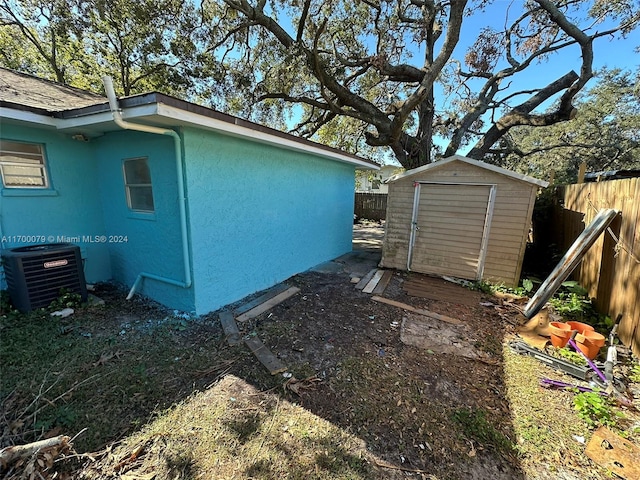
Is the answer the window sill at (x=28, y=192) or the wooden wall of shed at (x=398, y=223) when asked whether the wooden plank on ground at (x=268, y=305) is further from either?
the window sill at (x=28, y=192)

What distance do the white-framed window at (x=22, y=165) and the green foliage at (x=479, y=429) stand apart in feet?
21.1

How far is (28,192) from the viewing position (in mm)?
4031

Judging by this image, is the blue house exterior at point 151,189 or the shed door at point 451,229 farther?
the shed door at point 451,229

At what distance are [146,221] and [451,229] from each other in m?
5.75

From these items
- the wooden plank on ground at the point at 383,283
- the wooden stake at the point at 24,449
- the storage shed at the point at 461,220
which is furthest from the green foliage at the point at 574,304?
the wooden stake at the point at 24,449

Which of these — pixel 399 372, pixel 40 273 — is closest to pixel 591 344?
pixel 399 372

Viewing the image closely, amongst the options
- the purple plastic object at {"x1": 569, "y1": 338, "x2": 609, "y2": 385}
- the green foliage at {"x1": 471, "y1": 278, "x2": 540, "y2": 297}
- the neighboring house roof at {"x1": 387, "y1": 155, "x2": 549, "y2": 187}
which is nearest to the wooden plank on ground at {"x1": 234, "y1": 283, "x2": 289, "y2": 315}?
the neighboring house roof at {"x1": 387, "y1": 155, "x2": 549, "y2": 187}

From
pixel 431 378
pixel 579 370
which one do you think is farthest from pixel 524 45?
pixel 431 378

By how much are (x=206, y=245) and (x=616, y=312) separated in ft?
18.4

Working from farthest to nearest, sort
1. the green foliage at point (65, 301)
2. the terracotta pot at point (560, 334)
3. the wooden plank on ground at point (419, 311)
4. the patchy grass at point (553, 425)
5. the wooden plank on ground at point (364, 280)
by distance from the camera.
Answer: the wooden plank on ground at point (364, 280) → the wooden plank on ground at point (419, 311) → the green foliage at point (65, 301) → the terracotta pot at point (560, 334) → the patchy grass at point (553, 425)

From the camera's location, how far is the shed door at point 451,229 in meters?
5.41

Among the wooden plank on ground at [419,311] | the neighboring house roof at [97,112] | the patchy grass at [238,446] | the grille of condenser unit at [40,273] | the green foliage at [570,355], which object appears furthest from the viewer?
the wooden plank on ground at [419,311]

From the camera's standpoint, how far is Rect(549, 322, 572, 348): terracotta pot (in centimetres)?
329

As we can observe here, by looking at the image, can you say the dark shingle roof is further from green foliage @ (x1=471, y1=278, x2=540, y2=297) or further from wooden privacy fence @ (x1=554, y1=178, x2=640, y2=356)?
wooden privacy fence @ (x1=554, y1=178, x2=640, y2=356)
